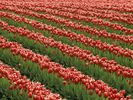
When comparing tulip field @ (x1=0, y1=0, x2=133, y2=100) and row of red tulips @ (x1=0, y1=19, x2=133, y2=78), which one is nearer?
tulip field @ (x1=0, y1=0, x2=133, y2=100)

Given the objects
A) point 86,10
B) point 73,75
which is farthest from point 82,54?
point 86,10

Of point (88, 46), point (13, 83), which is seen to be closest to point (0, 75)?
point (13, 83)

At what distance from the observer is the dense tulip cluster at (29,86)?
8.12m

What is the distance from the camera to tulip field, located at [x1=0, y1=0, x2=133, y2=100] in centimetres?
893

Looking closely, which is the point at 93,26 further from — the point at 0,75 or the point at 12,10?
the point at 0,75

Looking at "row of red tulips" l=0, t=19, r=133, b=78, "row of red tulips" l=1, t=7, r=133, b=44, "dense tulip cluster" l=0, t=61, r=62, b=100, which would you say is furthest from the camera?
"row of red tulips" l=1, t=7, r=133, b=44

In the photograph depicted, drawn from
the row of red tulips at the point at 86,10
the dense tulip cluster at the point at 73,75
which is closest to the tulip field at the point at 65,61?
the dense tulip cluster at the point at 73,75

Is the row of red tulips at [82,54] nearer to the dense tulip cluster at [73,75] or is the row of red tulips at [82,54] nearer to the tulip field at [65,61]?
the tulip field at [65,61]

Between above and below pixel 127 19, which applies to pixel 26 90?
above

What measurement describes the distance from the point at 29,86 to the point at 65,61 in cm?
376

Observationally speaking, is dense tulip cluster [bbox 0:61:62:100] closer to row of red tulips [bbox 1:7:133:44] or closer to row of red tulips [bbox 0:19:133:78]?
row of red tulips [bbox 0:19:133:78]

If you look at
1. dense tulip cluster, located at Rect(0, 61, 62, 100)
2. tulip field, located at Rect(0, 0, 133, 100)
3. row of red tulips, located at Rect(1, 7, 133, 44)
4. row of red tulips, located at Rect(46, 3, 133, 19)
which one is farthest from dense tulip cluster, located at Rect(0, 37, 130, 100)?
row of red tulips, located at Rect(46, 3, 133, 19)

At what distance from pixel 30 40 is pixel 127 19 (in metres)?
7.64

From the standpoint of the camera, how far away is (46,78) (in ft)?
33.6
